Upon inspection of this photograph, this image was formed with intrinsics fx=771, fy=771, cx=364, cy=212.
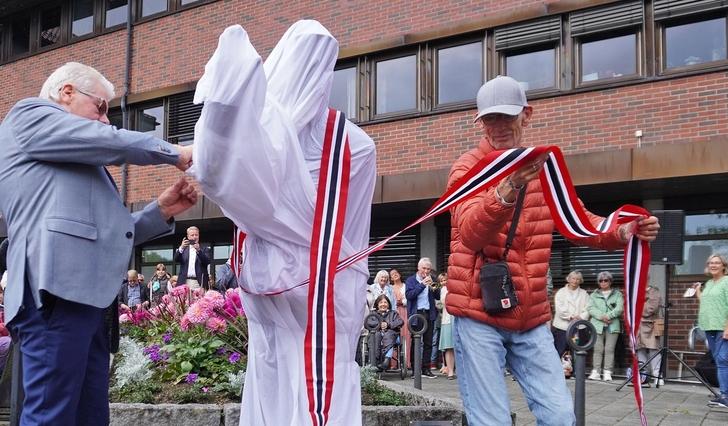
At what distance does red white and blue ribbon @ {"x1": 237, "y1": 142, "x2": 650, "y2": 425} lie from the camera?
10.0 ft

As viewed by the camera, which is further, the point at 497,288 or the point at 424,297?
the point at 424,297

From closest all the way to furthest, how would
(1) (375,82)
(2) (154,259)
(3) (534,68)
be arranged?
(3) (534,68) → (1) (375,82) → (2) (154,259)

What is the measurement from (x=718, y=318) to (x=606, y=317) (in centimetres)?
266

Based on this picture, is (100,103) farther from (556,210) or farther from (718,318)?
(718,318)

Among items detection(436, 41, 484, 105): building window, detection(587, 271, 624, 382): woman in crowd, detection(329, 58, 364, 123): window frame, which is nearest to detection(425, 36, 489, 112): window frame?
detection(436, 41, 484, 105): building window

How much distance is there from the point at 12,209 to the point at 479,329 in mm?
2045

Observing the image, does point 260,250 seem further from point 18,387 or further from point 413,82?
point 413,82

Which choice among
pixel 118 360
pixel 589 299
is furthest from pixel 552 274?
pixel 118 360

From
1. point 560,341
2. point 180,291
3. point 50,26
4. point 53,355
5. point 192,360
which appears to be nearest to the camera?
point 53,355

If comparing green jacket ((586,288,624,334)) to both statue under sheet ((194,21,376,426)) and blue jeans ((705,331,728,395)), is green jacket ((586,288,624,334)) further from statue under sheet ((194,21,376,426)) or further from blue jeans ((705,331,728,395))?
statue under sheet ((194,21,376,426))

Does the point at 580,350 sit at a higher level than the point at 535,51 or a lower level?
lower

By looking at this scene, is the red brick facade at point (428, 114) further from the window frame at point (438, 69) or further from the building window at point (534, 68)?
the building window at point (534, 68)

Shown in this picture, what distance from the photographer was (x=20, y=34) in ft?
70.5

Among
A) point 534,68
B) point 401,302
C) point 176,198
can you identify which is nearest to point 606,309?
point 401,302
